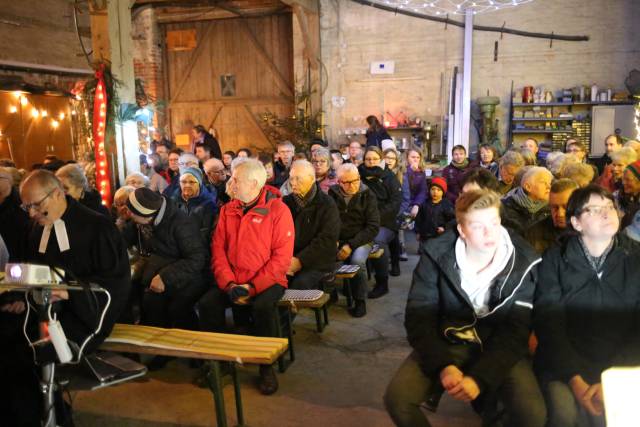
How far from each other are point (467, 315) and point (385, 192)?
11.6ft

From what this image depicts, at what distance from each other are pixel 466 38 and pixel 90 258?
9.54 m

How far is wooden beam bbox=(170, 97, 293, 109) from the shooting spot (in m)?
12.1

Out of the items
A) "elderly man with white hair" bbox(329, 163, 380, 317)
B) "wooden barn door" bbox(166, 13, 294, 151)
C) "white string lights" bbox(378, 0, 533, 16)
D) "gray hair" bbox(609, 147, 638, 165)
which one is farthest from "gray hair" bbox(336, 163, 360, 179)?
"wooden barn door" bbox(166, 13, 294, 151)

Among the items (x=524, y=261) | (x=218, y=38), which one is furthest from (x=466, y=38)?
(x=524, y=261)

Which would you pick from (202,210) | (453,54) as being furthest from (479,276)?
(453,54)

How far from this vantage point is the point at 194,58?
12.4 m

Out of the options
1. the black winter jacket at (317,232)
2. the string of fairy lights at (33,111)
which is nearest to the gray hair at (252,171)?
the black winter jacket at (317,232)

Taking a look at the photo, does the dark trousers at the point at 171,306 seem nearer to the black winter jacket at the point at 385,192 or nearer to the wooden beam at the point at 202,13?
the black winter jacket at the point at 385,192

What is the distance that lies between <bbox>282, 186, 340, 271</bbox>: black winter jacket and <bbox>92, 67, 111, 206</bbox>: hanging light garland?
262cm

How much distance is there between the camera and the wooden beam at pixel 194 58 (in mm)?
12234

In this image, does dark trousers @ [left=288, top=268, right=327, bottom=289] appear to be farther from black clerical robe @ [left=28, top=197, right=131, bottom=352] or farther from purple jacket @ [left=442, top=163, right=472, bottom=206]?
purple jacket @ [left=442, top=163, right=472, bottom=206]

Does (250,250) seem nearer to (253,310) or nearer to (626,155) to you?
(253,310)

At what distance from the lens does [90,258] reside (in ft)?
9.45

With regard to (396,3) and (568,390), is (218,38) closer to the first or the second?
(396,3)
